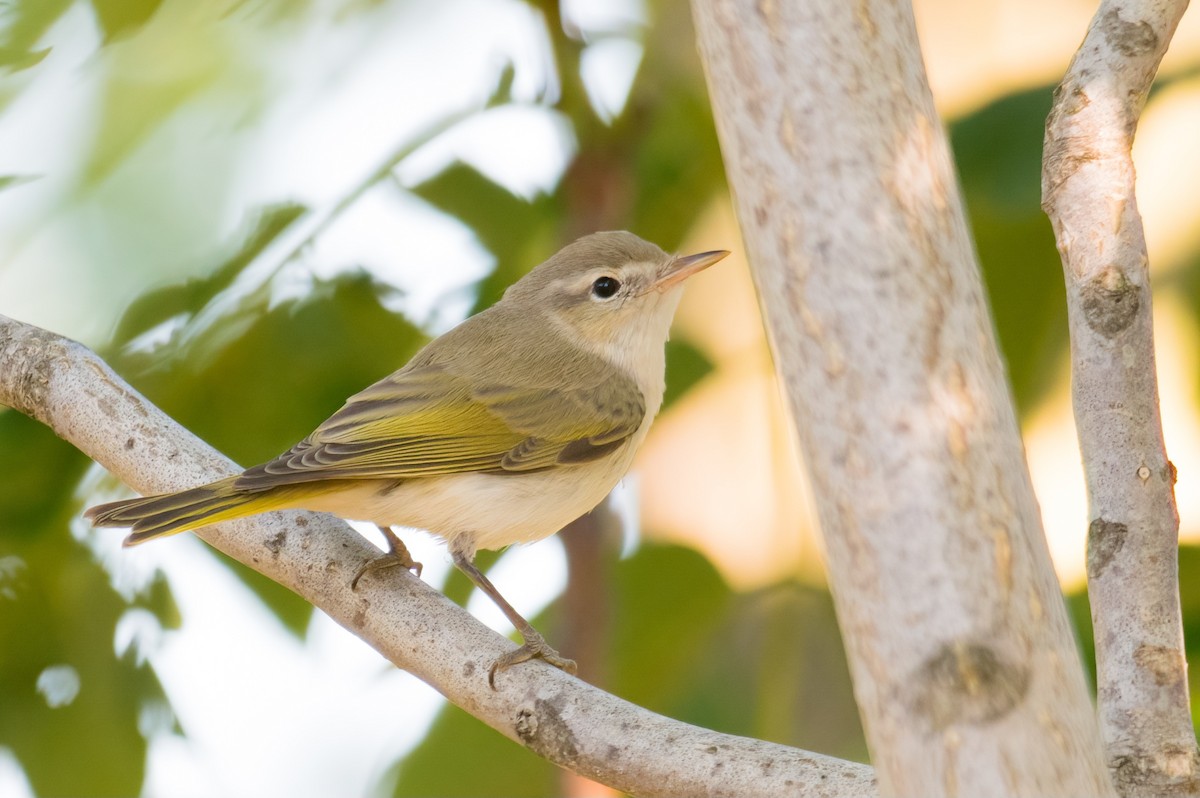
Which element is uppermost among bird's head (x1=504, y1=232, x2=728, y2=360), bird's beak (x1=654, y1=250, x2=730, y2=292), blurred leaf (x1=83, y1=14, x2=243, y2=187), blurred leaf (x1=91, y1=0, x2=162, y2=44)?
blurred leaf (x1=91, y1=0, x2=162, y2=44)

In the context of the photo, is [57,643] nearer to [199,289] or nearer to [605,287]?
[199,289]

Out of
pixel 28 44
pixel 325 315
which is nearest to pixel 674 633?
pixel 325 315

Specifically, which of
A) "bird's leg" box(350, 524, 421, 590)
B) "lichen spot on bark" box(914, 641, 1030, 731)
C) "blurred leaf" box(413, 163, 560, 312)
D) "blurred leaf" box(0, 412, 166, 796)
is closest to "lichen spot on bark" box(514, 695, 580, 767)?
"bird's leg" box(350, 524, 421, 590)

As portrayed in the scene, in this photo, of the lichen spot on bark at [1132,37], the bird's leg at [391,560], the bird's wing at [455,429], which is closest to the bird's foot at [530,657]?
the bird's leg at [391,560]

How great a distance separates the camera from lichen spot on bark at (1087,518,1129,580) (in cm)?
201

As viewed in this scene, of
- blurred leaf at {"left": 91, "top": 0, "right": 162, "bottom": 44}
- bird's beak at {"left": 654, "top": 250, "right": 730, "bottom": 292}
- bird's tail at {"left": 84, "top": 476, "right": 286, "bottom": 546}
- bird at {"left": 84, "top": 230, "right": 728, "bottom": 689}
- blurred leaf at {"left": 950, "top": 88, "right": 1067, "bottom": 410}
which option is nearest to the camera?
blurred leaf at {"left": 91, "top": 0, "right": 162, "bottom": 44}

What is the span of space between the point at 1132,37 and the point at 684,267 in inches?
64.7

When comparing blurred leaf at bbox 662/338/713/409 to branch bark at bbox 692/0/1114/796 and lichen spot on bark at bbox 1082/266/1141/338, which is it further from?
branch bark at bbox 692/0/1114/796

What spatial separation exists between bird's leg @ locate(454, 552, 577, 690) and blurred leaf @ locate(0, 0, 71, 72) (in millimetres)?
1417

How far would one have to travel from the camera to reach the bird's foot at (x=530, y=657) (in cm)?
251

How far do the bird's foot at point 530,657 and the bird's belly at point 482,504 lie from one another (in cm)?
43

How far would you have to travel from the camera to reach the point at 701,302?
4090mm

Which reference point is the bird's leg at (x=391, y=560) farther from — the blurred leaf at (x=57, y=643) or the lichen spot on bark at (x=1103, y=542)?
the lichen spot on bark at (x=1103, y=542)

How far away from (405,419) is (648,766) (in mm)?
1321
